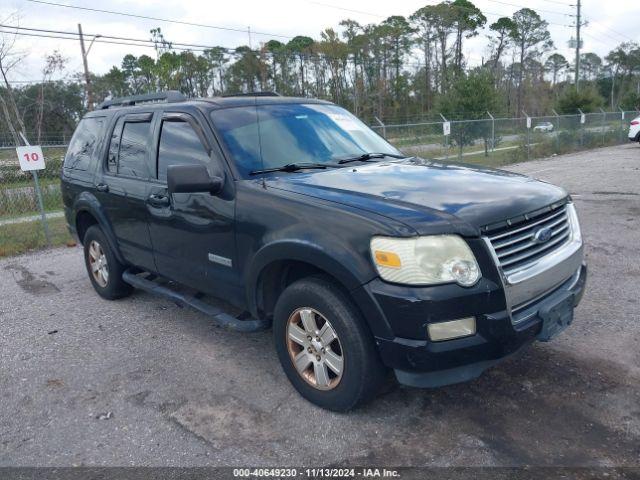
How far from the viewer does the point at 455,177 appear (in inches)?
140

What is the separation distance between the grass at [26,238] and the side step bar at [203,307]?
13.7 ft

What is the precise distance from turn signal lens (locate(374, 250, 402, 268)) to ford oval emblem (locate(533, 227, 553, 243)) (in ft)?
2.93

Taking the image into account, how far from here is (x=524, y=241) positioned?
10.0 feet

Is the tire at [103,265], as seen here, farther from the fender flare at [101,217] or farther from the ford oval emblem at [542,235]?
the ford oval emblem at [542,235]

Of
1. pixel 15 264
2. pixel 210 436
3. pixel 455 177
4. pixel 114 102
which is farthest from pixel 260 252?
pixel 15 264

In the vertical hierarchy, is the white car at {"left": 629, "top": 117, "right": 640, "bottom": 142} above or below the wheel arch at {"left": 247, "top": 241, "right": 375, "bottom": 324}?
below

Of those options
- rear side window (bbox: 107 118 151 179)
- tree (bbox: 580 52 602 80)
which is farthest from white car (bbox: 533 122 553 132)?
tree (bbox: 580 52 602 80)

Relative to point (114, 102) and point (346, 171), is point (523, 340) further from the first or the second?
point (114, 102)

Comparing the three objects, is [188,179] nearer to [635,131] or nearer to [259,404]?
[259,404]

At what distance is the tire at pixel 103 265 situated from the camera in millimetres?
5367

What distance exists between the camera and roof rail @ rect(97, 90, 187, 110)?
4.62 meters

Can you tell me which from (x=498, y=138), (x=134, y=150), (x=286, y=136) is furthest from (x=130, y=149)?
(x=498, y=138)

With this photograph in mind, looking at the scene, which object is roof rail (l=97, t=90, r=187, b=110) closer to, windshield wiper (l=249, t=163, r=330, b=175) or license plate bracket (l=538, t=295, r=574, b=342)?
windshield wiper (l=249, t=163, r=330, b=175)

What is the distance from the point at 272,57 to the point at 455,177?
49.0m
